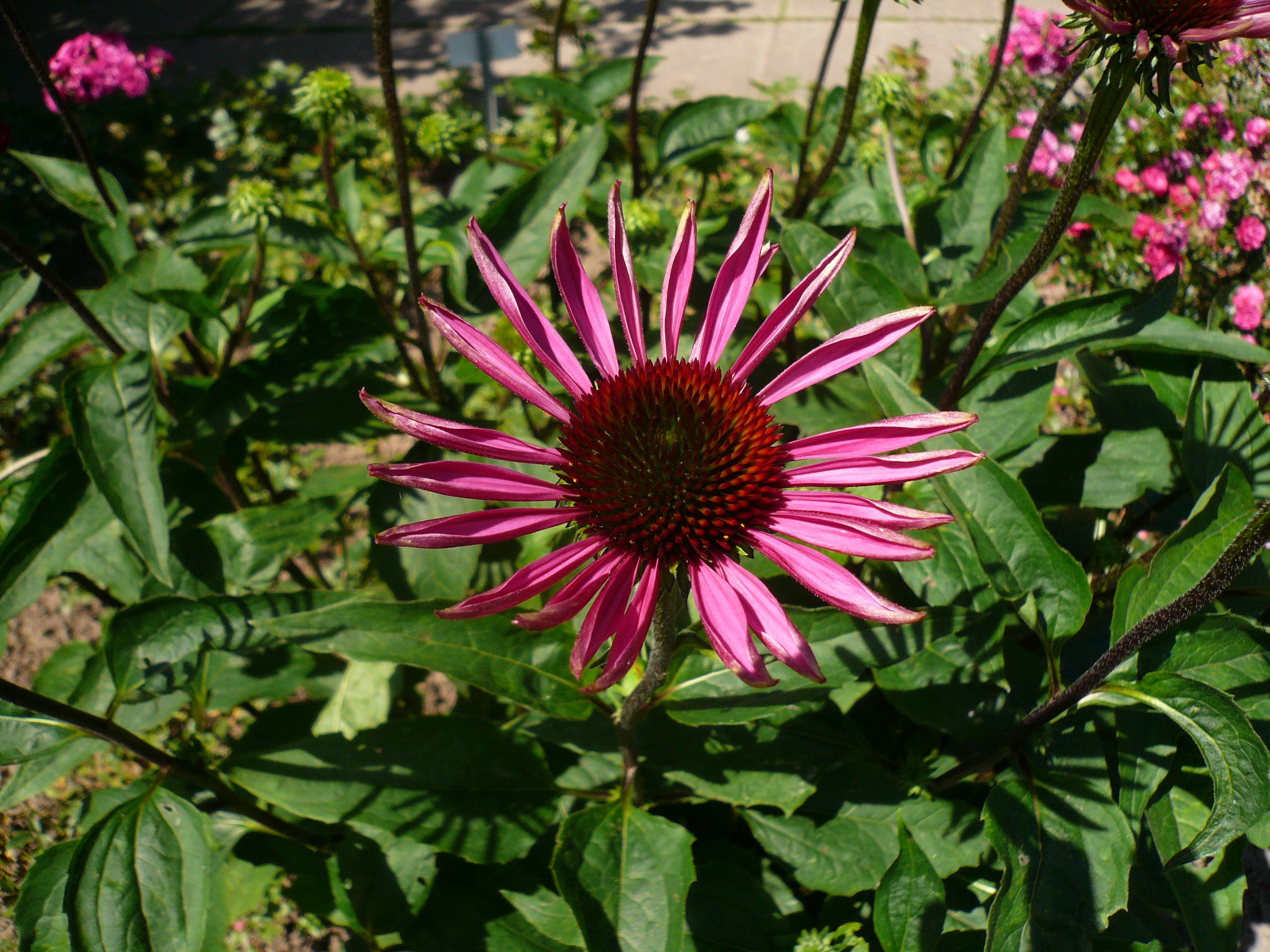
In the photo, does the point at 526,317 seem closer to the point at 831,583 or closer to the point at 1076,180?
the point at 831,583

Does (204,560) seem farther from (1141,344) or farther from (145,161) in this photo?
(145,161)

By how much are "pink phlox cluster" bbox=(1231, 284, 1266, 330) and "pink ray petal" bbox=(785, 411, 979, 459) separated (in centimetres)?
149

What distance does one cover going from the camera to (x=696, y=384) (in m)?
1.09

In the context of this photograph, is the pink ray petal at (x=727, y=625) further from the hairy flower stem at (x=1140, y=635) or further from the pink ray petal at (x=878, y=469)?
the hairy flower stem at (x=1140, y=635)

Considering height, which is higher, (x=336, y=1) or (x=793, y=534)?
(x=336, y=1)

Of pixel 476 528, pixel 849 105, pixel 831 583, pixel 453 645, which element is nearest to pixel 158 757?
pixel 453 645

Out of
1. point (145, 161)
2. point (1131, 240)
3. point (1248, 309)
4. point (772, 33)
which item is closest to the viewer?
point (1248, 309)

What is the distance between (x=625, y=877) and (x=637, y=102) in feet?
4.66

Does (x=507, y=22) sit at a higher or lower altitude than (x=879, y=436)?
higher

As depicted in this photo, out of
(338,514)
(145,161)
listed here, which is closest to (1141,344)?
(338,514)

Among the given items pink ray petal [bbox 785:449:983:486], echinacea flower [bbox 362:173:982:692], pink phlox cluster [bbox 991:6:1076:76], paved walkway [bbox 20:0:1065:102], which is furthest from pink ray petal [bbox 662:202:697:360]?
paved walkway [bbox 20:0:1065:102]

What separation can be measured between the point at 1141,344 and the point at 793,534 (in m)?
0.66

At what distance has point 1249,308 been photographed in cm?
200

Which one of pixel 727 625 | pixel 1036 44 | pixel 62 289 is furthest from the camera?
pixel 1036 44
